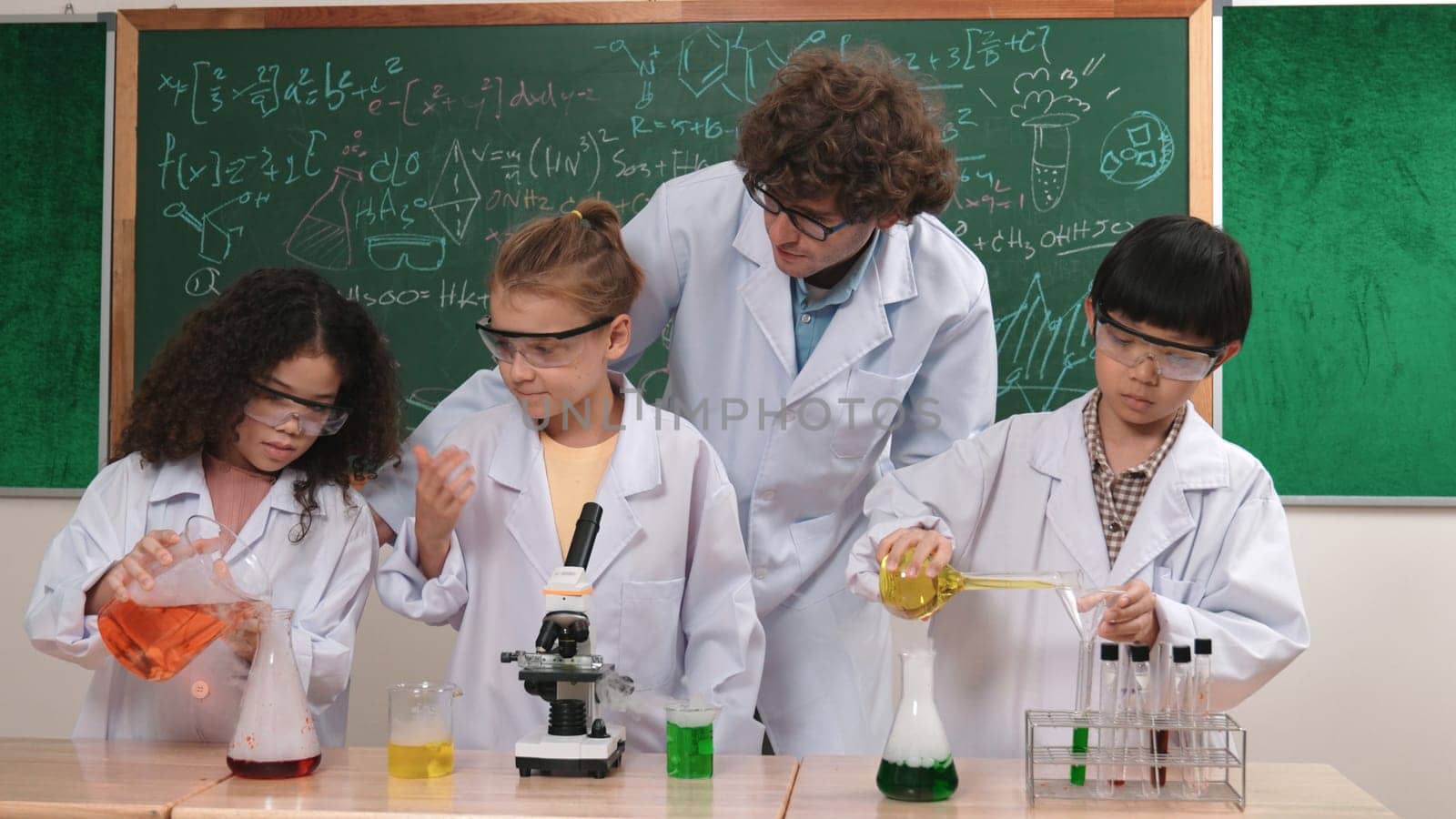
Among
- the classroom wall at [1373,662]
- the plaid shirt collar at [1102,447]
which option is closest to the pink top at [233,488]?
the plaid shirt collar at [1102,447]

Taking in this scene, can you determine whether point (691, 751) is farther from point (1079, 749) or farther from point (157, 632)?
point (157, 632)

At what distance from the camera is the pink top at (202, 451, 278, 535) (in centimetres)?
220

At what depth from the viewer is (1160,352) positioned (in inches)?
77.0

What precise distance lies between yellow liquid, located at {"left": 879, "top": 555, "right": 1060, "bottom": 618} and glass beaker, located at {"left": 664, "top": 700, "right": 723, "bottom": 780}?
314 mm

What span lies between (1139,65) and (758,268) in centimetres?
148

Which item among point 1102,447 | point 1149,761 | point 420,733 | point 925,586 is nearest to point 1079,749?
point 1149,761

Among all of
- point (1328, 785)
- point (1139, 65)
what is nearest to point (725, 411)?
point (1328, 785)

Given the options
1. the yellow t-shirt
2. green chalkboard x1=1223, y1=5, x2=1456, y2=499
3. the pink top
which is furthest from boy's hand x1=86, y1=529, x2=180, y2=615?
green chalkboard x1=1223, y1=5, x2=1456, y2=499

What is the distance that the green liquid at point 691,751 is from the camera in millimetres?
1738

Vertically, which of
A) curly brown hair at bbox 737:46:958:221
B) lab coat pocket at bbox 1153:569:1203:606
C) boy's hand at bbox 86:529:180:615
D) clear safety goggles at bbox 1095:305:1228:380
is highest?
curly brown hair at bbox 737:46:958:221

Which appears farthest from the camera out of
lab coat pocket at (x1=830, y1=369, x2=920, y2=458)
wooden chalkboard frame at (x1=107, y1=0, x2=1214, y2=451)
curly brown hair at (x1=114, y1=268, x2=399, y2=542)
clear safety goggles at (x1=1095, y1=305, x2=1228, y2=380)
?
wooden chalkboard frame at (x1=107, y1=0, x2=1214, y2=451)

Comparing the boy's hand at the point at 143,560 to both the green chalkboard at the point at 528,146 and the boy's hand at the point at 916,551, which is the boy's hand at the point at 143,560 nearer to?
the boy's hand at the point at 916,551

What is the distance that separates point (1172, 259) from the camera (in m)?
1.97

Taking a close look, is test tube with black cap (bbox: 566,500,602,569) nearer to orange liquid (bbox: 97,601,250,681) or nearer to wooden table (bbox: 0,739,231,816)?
orange liquid (bbox: 97,601,250,681)
